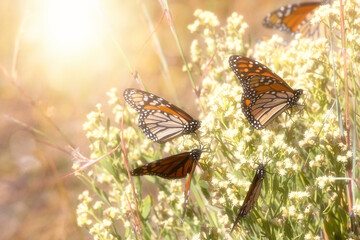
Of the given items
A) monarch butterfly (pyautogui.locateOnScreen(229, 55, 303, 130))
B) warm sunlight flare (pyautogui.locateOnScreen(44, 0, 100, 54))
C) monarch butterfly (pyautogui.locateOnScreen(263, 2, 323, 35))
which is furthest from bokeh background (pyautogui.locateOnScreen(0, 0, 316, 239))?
monarch butterfly (pyautogui.locateOnScreen(229, 55, 303, 130))

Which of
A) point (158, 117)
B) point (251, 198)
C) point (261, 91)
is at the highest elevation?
point (158, 117)

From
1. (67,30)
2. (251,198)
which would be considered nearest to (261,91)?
(251,198)

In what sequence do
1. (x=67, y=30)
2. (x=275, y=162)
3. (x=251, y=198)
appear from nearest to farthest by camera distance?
(x=251, y=198), (x=275, y=162), (x=67, y=30)

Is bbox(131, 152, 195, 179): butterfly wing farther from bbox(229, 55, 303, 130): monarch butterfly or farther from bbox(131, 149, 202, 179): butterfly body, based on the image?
bbox(229, 55, 303, 130): monarch butterfly

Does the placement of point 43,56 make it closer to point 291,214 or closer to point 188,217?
point 188,217

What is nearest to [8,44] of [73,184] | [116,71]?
[116,71]

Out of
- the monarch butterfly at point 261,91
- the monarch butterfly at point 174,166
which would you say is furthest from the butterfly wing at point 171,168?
the monarch butterfly at point 261,91

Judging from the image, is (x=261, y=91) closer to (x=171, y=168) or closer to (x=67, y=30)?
(x=171, y=168)
